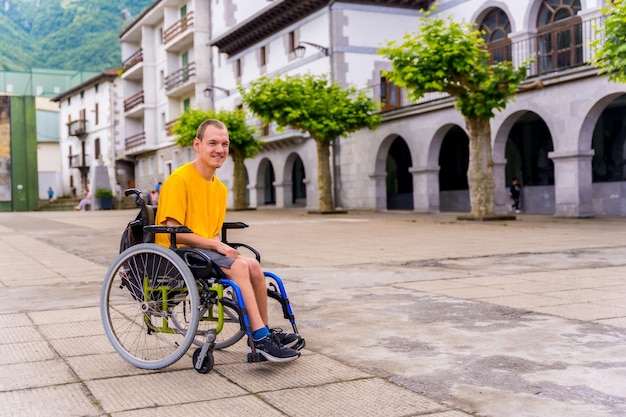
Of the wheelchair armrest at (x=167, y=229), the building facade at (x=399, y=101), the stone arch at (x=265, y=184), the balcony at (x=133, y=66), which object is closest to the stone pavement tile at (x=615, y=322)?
the wheelchair armrest at (x=167, y=229)

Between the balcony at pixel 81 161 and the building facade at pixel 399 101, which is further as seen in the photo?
the balcony at pixel 81 161

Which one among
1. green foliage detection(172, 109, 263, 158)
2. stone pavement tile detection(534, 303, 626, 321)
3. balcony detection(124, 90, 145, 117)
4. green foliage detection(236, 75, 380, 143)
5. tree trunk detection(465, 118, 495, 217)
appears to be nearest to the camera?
stone pavement tile detection(534, 303, 626, 321)

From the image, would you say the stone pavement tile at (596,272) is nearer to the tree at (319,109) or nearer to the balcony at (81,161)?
the tree at (319,109)

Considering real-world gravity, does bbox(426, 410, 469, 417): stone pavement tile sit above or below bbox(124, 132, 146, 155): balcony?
below

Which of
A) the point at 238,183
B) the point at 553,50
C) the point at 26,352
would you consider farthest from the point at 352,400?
the point at 238,183

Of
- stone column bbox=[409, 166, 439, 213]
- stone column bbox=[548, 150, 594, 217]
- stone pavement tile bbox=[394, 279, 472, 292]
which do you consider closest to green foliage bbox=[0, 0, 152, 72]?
stone column bbox=[409, 166, 439, 213]

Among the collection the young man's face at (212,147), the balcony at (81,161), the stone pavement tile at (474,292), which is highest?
the balcony at (81,161)

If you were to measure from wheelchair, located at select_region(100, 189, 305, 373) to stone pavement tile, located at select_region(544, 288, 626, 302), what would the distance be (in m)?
3.10

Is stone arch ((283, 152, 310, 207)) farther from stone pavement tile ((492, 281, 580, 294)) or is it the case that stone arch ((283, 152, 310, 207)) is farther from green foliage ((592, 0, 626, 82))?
stone pavement tile ((492, 281, 580, 294))

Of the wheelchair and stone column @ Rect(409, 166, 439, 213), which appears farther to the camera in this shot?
stone column @ Rect(409, 166, 439, 213)

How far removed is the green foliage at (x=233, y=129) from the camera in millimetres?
34156

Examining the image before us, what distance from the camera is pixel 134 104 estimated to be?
5269 centimetres

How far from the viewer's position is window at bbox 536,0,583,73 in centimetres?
2131

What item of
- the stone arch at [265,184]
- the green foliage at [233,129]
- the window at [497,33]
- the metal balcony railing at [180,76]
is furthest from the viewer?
the metal balcony railing at [180,76]
